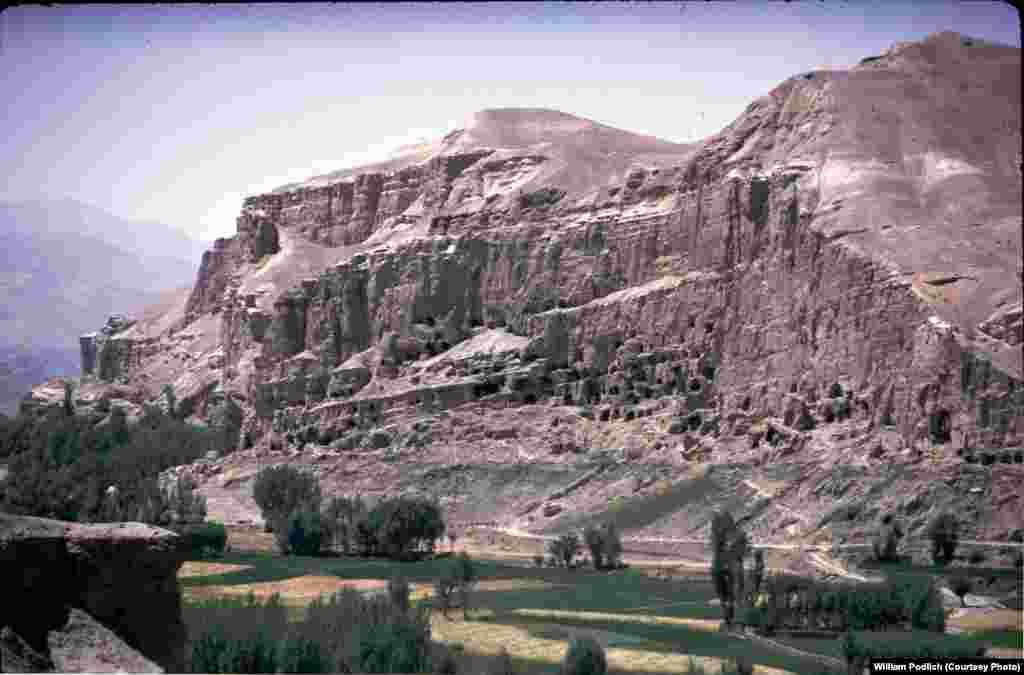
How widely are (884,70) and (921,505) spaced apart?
26.6 meters

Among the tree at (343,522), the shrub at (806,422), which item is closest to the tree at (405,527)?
the tree at (343,522)

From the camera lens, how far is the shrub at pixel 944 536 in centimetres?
5312

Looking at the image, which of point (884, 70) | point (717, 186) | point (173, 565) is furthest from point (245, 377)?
point (173, 565)

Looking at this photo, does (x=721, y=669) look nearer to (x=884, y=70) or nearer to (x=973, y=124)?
(x=973, y=124)

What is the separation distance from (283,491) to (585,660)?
42.2 metres

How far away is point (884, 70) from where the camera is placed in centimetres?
7700

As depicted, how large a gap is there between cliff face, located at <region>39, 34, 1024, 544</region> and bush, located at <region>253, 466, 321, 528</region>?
37.2 feet

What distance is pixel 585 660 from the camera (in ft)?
109

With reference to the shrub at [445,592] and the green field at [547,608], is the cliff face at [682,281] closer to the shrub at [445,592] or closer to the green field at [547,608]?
the green field at [547,608]

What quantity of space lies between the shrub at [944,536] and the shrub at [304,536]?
68.8 ft

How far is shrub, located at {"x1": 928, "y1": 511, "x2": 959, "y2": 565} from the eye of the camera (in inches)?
2092

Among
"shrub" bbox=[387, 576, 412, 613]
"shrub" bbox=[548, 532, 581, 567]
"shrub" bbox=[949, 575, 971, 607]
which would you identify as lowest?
"shrub" bbox=[548, 532, 581, 567]

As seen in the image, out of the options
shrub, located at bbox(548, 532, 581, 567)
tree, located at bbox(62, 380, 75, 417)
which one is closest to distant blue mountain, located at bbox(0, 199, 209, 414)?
tree, located at bbox(62, 380, 75, 417)

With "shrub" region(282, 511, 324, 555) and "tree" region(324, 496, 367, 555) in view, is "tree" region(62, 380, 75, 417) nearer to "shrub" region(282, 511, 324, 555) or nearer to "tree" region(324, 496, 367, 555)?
"tree" region(324, 496, 367, 555)
